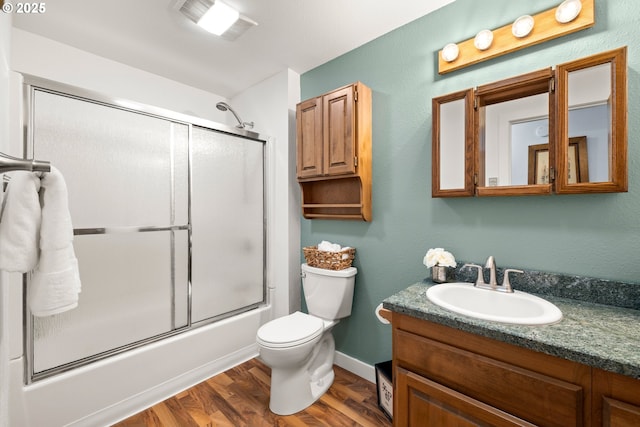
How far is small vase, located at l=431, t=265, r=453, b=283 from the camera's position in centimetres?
148

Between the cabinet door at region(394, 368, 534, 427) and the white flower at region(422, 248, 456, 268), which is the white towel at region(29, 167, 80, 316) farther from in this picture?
the white flower at region(422, 248, 456, 268)

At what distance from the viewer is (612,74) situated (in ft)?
3.66

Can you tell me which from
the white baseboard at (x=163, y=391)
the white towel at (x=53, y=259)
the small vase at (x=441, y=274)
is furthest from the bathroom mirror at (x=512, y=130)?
the white baseboard at (x=163, y=391)

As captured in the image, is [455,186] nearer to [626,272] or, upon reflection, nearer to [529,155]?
[529,155]

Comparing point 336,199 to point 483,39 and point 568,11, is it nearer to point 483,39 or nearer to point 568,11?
point 483,39

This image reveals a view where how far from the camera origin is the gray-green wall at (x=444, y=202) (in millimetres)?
1163

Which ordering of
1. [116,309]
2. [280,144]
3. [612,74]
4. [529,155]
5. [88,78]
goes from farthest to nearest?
[280,144]
[88,78]
[116,309]
[529,155]
[612,74]

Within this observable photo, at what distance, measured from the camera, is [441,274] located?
1.48 metres

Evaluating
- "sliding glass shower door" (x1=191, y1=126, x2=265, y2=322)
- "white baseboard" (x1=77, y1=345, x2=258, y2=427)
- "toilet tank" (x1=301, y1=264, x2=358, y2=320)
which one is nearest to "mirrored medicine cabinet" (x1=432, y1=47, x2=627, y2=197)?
"toilet tank" (x1=301, y1=264, x2=358, y2=320)

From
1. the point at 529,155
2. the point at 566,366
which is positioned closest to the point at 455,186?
the point at 529,155

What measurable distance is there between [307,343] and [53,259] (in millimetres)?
1275

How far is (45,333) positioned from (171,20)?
6.44ft

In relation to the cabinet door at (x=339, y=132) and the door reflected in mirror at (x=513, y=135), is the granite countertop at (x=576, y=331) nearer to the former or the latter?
the door reflected in mirror at (x=513, y=135)

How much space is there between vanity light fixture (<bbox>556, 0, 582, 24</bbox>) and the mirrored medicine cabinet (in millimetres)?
218
